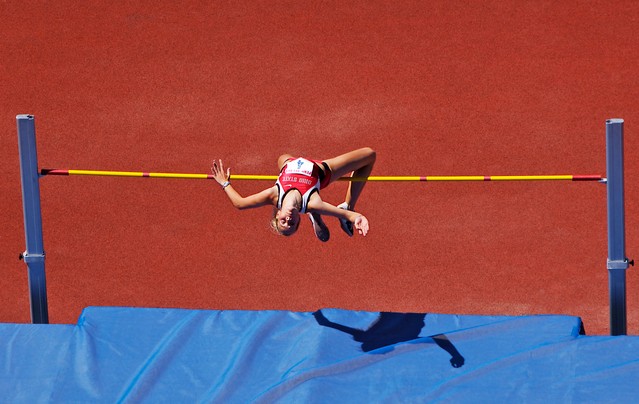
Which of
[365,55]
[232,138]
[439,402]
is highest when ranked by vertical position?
[365,55]

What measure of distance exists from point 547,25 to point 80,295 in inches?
238

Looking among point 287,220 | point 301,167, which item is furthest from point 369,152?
point 287,220

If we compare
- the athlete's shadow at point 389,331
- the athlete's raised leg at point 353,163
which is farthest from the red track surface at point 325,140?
the athlete's shadow at point 389,331

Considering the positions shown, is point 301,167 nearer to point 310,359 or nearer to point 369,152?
point 369,152

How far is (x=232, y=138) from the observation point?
1010 cm

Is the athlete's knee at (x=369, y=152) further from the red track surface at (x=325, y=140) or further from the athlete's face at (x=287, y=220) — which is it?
the red track surface at (x=325, y=140)

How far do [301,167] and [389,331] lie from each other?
1.34m

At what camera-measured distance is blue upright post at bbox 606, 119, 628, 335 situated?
20.3ft

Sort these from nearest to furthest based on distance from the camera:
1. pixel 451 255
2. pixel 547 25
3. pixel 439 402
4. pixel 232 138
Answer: pixel 439 402, pixel 451 255, pixel 232 138, pixel 547 25

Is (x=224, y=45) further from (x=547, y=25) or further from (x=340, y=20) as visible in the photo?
(x=547, y=25)

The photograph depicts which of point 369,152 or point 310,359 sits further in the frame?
point 369,152

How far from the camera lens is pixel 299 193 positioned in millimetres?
6516

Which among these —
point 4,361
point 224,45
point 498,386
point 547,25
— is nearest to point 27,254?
point 4,361

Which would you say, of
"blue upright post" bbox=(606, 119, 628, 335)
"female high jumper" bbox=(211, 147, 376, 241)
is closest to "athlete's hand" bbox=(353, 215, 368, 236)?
"female high jumper" bbox=(211, 147, 376, 241)
